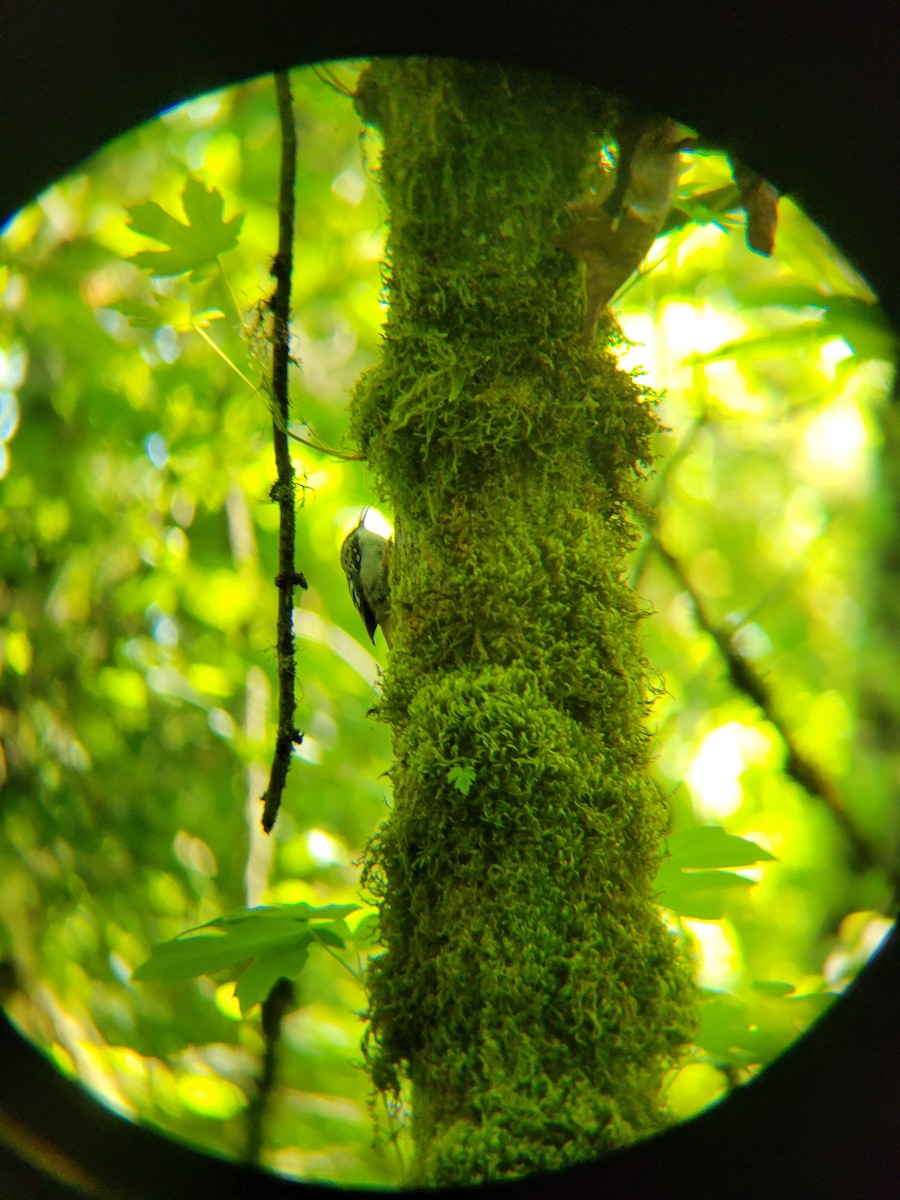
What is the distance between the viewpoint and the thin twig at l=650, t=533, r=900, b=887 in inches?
38.7

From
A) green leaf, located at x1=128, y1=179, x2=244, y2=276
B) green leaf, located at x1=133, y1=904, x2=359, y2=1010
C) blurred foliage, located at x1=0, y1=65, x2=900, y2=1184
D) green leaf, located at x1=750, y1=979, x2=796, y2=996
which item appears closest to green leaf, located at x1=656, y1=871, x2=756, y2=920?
blurred foliage, located at x1=0, y1=65, x2=900, y2=1184

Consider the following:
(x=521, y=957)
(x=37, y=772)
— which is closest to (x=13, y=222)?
(x=37, y=772)

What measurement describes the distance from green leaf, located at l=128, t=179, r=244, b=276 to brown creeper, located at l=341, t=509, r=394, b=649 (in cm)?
33

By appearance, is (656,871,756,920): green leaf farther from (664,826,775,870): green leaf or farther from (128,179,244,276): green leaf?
(128,179,244,276): green leaf

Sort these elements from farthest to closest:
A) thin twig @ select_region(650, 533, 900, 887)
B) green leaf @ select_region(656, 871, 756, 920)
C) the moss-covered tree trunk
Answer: thin twig @ select_region(650, 533, 900, 887)
green leaf @ select_region(656, 871, 756, 920)
the moss-covered tree trunk

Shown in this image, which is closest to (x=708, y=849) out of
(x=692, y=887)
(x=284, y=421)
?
(x=692, y=887)

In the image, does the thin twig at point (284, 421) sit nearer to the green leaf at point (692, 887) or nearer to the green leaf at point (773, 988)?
the green leaf at point (692, 887)

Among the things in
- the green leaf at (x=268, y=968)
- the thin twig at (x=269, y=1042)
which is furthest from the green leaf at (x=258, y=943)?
the thin twig at (x=269, y=1042)

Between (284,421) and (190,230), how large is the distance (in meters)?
0.23

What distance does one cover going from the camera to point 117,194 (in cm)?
92

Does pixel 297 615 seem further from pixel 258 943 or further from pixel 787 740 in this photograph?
pixel 787 740

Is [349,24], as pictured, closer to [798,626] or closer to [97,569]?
[97,569]

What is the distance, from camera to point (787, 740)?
3.70 ft

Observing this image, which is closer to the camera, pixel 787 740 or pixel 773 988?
pixel 773 988
